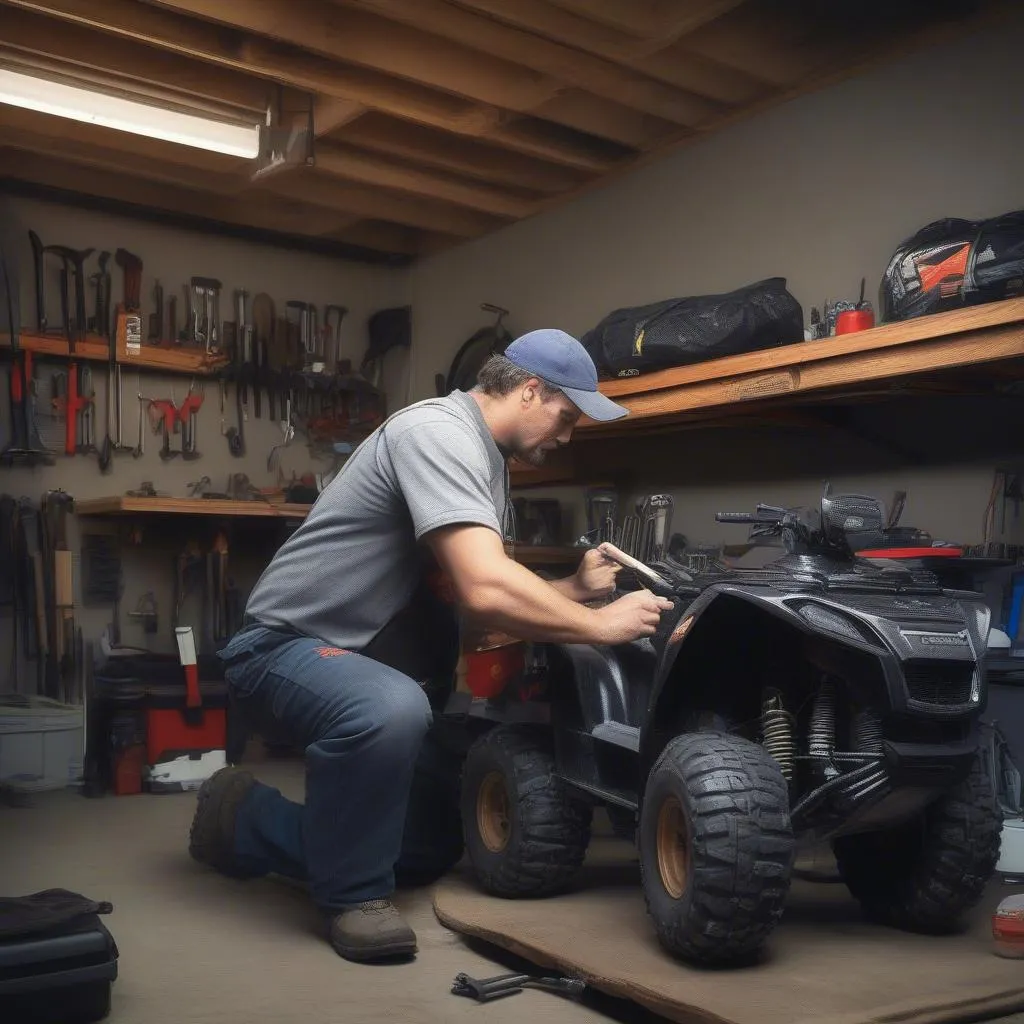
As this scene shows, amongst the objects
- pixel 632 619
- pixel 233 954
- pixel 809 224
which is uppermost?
pixel 809 224

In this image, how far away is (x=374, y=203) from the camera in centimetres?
577

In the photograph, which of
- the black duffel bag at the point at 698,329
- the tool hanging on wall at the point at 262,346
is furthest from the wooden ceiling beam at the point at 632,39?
the tool hanging on wall at the point at 262,346

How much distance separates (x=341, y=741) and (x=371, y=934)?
1.22 feet

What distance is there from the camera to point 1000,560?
10.3ft

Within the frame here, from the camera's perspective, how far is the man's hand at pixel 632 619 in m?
2.36

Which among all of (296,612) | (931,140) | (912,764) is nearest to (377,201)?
(931,140)

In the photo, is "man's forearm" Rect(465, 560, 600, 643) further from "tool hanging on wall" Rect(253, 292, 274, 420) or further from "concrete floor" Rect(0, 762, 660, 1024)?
"tool hanging on wall" Rect(253, 292, 274, 420)

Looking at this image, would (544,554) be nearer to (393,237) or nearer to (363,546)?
(363,546)

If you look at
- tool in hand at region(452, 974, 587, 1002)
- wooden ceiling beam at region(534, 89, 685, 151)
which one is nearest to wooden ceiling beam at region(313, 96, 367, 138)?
wooden ceiling beam at region(534, 89, 685, 151)

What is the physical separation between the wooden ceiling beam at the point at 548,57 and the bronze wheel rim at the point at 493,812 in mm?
2328

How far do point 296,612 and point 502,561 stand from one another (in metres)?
0.56

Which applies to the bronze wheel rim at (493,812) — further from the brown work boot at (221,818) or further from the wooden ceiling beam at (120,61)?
the wooden ceiling beam at (120,61)

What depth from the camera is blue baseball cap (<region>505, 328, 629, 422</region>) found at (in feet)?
8.77

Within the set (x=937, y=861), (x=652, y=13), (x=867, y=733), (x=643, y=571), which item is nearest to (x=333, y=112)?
(x=652, y=13)
